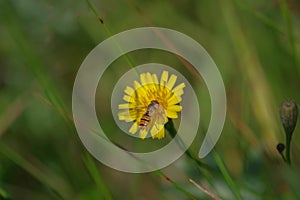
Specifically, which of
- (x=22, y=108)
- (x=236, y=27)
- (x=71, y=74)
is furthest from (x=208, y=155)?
(x=71, y=74)

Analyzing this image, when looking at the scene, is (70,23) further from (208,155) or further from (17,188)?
(208,155)

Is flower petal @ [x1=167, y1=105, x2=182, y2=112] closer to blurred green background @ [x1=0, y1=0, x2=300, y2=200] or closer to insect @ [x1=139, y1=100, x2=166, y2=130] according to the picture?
insect @ [x1=139, y1=100, x2=166, y2=130]

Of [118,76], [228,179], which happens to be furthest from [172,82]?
[118,76]

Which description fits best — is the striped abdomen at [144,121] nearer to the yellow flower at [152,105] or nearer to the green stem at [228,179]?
the yellow flower at [152,105]

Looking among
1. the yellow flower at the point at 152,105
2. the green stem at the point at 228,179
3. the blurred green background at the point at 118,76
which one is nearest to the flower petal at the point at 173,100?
the yellow flower at the point at 152,105

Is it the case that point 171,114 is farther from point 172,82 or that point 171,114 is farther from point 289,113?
point 289,113

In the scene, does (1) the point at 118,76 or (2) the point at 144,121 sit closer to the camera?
(2) the point at 144,121

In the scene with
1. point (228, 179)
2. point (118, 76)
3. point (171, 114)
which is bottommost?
point (228, 179)
